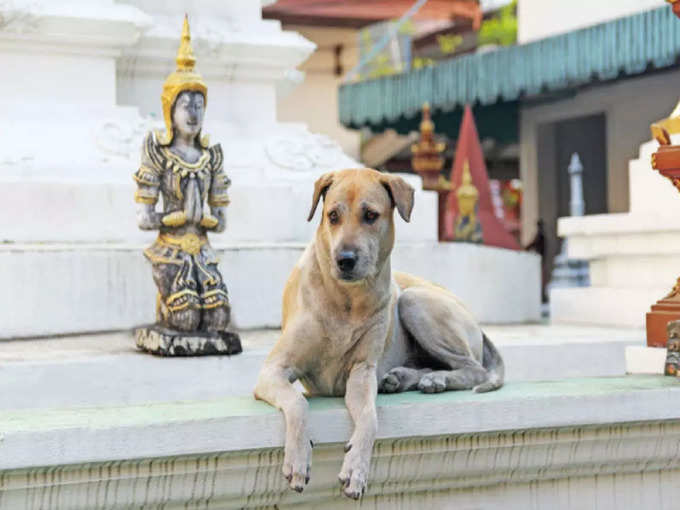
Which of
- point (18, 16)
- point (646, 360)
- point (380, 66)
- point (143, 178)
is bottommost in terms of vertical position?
point (646, 360)

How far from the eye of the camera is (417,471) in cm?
347

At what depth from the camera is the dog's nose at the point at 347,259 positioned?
3.29 metres

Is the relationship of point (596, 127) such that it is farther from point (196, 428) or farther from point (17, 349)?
point (196, 428)

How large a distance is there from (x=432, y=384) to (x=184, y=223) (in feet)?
5.32

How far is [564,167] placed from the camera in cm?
1738

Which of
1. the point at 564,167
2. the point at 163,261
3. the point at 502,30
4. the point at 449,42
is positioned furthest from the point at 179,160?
the point at 449,42

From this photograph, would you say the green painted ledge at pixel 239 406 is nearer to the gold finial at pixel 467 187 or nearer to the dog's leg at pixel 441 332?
the dog's leg at pixel 441 332

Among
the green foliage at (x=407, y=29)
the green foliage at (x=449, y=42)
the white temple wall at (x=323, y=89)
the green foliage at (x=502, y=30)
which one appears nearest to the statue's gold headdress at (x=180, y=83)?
the white temple wall at (x=323, y=89)

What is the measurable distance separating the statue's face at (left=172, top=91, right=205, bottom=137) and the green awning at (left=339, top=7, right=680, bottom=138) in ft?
23.9

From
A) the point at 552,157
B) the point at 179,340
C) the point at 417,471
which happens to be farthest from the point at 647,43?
the point at 417,471

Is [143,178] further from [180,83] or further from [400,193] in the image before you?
[400,193]

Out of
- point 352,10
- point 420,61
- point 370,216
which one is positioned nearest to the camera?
point 370,216

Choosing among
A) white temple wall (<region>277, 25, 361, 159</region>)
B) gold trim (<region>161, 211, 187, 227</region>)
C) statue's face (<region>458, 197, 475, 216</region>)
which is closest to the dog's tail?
gold trim (<region>161, 211, 187, 227</region>)

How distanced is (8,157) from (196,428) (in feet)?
10.3
